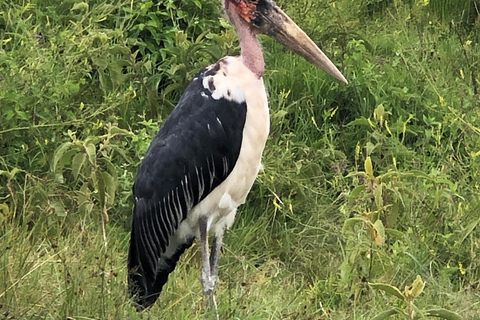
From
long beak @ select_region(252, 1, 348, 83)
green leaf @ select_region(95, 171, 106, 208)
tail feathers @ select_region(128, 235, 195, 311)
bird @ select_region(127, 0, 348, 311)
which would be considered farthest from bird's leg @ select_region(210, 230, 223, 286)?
long beak @ select_region(252, 1, 348, 83)

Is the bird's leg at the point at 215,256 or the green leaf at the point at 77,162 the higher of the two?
the green leaf at the point at 77,162

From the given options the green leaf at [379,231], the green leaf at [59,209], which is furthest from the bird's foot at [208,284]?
the green leaf at [59,209]

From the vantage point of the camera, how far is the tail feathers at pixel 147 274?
3371 millimetres

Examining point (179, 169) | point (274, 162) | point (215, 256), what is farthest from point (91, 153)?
point (274, 162)

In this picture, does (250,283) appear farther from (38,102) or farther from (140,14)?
(140,14)

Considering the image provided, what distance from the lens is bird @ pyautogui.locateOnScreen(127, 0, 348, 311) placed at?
11.2 feet

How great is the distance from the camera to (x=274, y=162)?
448 cm

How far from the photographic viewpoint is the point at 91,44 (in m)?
4.76

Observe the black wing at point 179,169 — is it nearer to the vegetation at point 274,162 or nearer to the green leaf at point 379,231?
the vegetation at point 274,162

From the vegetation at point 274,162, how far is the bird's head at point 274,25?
493 mm

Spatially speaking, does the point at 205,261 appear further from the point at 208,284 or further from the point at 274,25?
the point at 274,25

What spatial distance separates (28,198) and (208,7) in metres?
1.68

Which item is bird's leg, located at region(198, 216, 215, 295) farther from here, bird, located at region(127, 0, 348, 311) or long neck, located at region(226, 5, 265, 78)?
long neck, located at region(226, 5, 265, 78)

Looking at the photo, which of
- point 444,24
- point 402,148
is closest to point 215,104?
point 402,148
